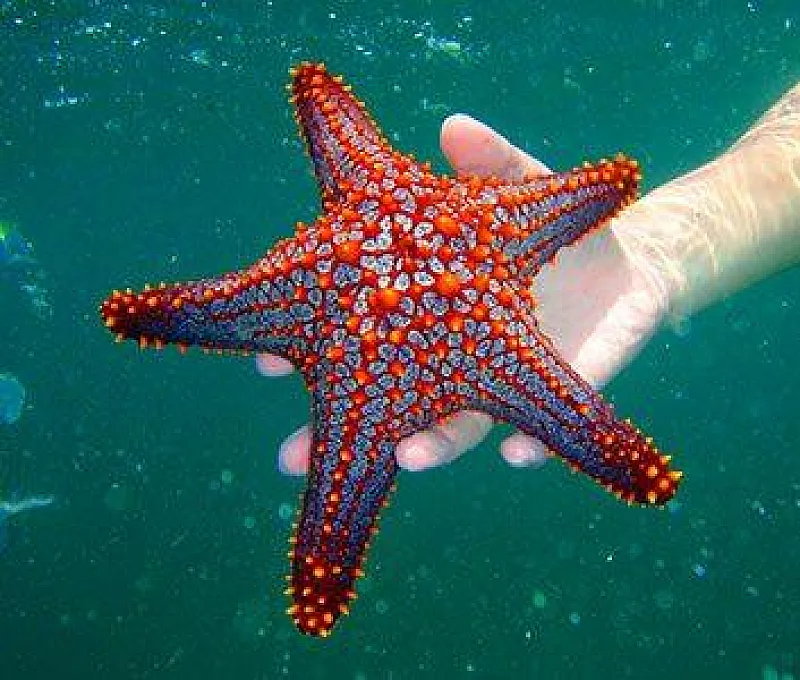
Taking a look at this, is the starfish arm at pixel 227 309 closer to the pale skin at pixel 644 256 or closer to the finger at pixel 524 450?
the pale skin at pixel 644 256

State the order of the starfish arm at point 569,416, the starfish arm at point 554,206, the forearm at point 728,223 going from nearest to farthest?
the starfish arm at point 569,416 → the starfish arm at point 554,206 → the forearm at point 728,223

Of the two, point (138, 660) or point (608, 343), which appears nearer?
point (608, 343)

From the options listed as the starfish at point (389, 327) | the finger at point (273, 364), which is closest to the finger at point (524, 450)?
the starfish at point (389, 327)

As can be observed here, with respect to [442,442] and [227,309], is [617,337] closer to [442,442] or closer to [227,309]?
[442,442]

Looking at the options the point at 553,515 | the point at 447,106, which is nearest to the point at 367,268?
the point at 553,515

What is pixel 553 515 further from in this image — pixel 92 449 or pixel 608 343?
pixel 92 449

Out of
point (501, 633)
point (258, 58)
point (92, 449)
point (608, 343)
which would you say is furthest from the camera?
Answer: point (258, 58)

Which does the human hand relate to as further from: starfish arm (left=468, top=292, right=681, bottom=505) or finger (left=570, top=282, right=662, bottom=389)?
starfish arm (left=468, top=292, right=681, bottom=505)
